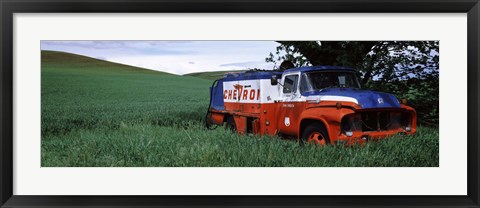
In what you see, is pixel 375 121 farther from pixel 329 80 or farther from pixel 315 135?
pixel 329 80

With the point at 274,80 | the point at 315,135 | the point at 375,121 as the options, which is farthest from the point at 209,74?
the point at 375,121

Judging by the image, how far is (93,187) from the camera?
23.9ft

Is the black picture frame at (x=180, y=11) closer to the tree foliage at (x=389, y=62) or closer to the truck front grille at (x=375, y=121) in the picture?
the tree foliage at (x=389, y=62)

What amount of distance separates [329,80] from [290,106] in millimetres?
760

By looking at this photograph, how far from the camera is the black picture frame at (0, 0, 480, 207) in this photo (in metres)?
7.22

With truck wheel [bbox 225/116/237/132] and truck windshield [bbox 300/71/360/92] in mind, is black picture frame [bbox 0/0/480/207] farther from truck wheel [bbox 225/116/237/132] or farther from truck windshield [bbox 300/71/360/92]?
truck wheel [bbox 225/116/237/132]

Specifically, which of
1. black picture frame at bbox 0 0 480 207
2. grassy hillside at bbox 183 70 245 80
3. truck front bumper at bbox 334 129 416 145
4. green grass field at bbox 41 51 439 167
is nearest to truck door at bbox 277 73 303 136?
green grass field at bbox 41 51 439 167

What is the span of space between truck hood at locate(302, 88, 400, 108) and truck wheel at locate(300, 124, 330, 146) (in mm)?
449

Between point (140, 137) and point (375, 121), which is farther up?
point (375, 121)

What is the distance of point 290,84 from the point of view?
8.84 metres

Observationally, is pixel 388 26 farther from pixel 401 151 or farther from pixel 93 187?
pixel 93 187

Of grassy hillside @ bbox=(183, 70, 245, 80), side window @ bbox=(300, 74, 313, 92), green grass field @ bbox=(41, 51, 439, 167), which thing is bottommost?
green grass field @ bbox=(41, 51, 439, 167)

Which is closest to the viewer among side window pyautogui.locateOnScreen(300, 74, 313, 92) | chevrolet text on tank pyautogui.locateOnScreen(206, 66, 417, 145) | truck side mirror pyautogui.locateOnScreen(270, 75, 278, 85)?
chevrolet text on tank pyautogui.locateOnScreen(206, 66, 417, 145)

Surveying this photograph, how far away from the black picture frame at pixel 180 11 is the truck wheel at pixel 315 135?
38.6 inches
